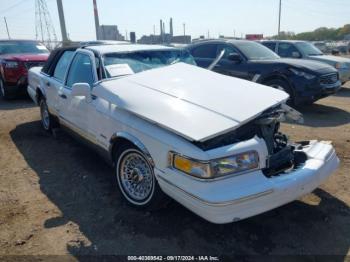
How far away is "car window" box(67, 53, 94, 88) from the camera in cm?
423

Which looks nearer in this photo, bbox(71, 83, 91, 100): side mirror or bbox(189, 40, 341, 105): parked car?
bbox(71, 83, 91, 100): side mirror

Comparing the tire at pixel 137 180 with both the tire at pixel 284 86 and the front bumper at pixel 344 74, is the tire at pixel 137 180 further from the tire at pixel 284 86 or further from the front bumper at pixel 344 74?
the front bumper at pixel 344 74

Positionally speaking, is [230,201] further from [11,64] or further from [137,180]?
[11,64]

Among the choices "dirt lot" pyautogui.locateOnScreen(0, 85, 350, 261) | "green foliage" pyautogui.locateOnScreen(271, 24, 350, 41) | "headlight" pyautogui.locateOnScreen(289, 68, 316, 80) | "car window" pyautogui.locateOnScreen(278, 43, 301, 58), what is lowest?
"green foliage" pyautogui.locateOnScreen(271, 24, 350, 41)

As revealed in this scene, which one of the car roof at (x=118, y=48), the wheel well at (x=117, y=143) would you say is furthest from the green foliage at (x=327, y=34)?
the wheel well at (x=117, y=143)

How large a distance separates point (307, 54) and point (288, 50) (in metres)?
0.59

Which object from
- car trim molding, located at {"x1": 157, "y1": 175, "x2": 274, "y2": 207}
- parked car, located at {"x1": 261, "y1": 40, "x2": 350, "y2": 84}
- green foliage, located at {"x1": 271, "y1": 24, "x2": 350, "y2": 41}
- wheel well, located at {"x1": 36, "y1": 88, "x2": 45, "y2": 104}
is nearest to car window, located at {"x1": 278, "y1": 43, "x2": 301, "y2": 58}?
parked car, located at {"x1": 261, "y1": 40, "x2": 350, "y2": 84}

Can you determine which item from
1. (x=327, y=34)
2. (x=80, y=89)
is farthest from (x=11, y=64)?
(x=327, y=34)

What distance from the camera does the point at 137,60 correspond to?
4344 millimetres

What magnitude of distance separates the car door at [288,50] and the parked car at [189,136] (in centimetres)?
724

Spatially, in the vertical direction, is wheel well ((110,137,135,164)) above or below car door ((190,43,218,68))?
below

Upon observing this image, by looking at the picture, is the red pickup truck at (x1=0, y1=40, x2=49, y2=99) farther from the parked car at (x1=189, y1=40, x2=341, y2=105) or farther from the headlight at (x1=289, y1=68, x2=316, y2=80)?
the headlight at (x1=289, y1=68, x2=316, y2=80)

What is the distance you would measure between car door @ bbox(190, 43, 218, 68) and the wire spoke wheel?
5894mm

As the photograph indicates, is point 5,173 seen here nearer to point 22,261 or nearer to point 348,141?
point 22,261
